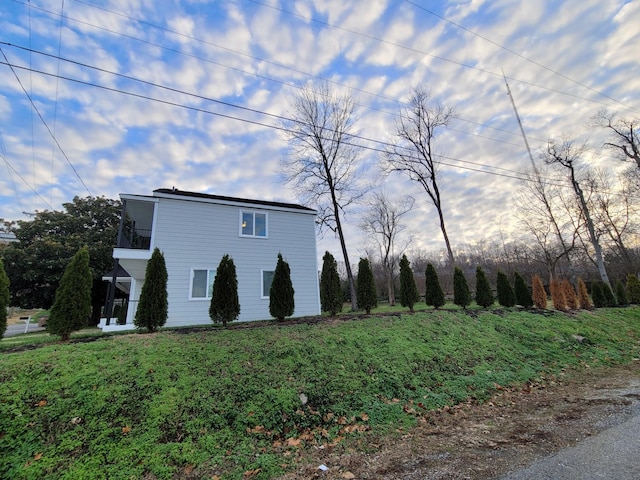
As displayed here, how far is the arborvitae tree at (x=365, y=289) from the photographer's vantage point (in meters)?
10.2

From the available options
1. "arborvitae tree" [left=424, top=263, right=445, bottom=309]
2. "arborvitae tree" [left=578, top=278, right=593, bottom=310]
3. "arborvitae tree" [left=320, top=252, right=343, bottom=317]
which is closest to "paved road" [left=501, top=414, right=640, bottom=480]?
"arborvitae tree" [left=320, top=252, right=343, bottom=317]

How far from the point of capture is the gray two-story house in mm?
11156

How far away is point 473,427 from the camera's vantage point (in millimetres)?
3787

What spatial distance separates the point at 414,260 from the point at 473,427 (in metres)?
43.5

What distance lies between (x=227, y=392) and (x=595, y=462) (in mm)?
4219

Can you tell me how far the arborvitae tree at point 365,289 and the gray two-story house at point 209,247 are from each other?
3859 millimetres

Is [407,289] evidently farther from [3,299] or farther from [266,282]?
[3,299]

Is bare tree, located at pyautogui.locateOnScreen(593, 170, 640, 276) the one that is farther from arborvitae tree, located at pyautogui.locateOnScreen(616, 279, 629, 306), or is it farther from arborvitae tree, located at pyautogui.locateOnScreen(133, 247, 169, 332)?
arborvitae tree, located at pyautogui.locateOnScreen(133, 247, 169, 332)

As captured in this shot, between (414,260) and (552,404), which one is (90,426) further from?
(414,260)

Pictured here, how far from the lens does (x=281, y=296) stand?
28.0ft

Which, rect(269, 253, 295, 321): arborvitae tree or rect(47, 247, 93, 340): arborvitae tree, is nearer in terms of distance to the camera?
rect(47, 247, 93, 340): arborvitae tree

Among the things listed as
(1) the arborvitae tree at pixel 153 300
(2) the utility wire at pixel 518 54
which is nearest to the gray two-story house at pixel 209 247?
(1) the arborvitae tree at pixel 153 300

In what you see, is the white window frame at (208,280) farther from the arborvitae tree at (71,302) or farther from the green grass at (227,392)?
the green grass at (227,392)

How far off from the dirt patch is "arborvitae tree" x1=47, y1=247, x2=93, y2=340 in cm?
577
